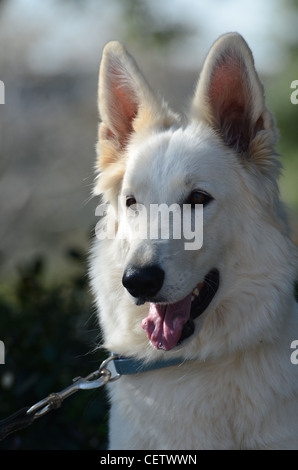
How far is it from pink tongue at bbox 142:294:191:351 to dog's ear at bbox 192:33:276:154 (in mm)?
925

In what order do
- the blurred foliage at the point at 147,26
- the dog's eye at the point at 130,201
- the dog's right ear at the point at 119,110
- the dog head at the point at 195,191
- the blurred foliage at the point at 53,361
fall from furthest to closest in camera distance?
1. the blurred foliage at the point at 147,26
2. the blurred foliage at the point at 53,361
3. the dog's right ear at the point at 119,110
4. the dog's eye at the point at 130,201
5. the dog head at the point at 195,191

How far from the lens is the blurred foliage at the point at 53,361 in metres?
4.35

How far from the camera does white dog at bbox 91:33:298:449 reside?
110 inches

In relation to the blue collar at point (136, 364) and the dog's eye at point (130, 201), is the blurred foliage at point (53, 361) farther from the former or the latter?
the dog's eye at point (130, 201)

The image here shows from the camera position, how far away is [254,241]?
300 centimetres

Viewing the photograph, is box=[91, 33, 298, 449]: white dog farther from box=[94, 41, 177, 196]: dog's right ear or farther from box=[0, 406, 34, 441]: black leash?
box=[0, 406, 34, 441]: black leash

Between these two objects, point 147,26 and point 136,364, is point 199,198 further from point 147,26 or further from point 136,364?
point 147,26

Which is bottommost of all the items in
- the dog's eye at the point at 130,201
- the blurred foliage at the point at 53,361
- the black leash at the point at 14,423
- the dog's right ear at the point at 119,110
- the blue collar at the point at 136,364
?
the blurred foliage at the point at 53,361

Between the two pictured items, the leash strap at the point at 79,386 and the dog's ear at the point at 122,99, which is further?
the dog's ear at the point at 122,99

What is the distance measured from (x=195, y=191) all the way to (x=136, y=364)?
94cm

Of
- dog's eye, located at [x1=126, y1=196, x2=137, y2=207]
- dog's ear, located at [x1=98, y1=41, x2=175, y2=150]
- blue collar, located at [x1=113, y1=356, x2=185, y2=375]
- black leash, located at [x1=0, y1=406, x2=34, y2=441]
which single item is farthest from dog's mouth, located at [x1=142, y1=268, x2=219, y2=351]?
dog's ear, located at [x1=98, y1=41, x2=175, y2=150]

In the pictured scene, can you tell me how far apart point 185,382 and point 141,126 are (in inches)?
57.0

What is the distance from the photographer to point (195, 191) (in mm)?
2938

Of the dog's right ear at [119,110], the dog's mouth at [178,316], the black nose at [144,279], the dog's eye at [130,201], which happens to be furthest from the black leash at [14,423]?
the dog's right ear at [119,110]
